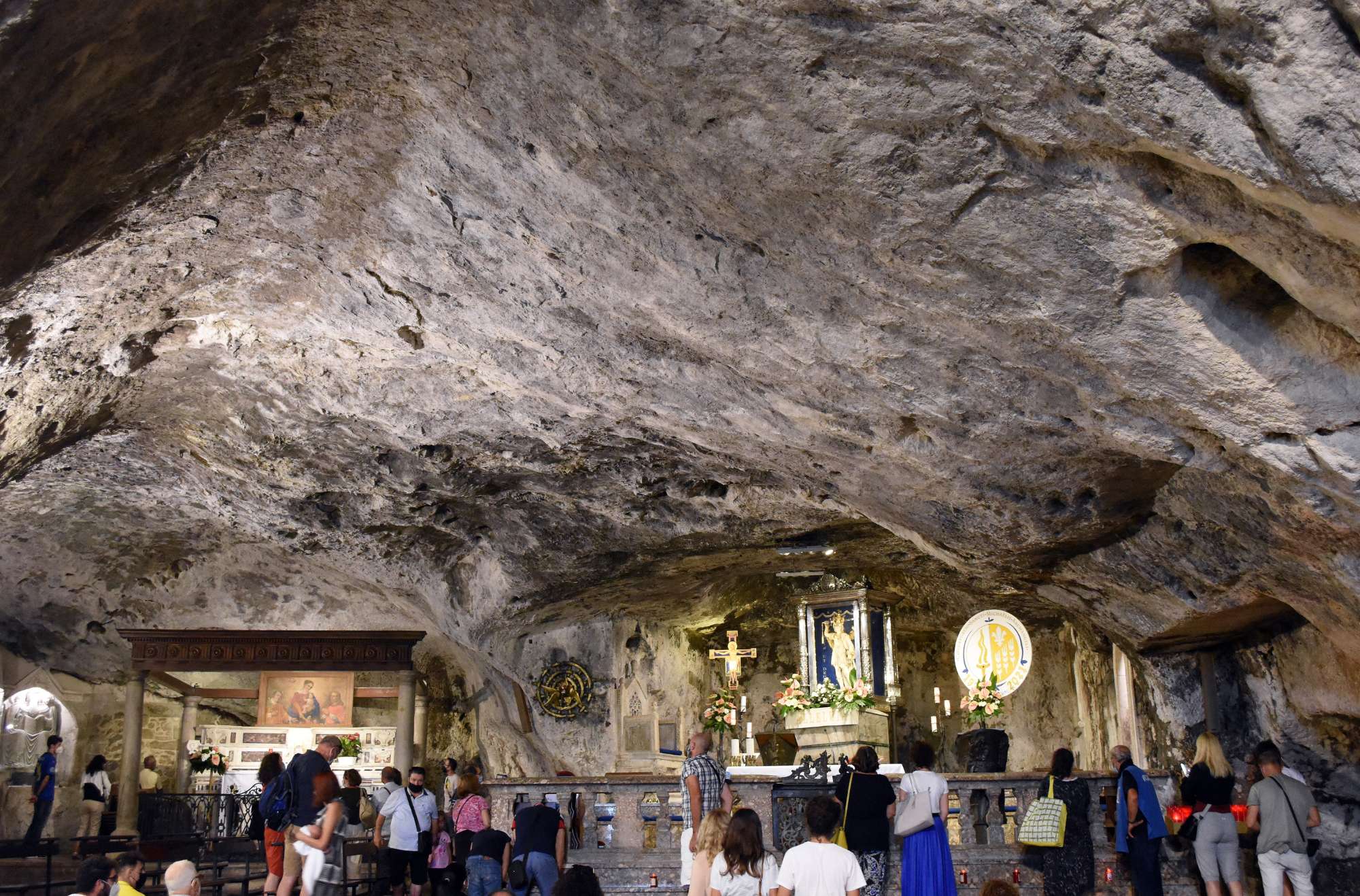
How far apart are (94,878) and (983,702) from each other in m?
8.37

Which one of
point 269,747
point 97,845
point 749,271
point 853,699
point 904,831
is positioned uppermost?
point 749,271

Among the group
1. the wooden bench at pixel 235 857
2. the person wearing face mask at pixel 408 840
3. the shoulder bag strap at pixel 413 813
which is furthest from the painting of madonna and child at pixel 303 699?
the shoulder bag strap at pixel 413 813

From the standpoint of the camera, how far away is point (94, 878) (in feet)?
15.7

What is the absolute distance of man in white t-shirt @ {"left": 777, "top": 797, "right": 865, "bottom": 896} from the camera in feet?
15.2

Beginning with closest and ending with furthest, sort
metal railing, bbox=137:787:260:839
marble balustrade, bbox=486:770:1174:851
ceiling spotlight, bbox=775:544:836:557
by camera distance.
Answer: marble balustrade, bbox=486:770:1174:851, ceiling spotlight, bbox=775:544:836:557, metal railing, bbox=137:787:260:839

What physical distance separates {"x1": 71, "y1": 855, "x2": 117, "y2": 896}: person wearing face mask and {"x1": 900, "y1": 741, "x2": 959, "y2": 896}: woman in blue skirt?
14.1 feet

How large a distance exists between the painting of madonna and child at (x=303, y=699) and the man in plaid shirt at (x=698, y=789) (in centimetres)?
890

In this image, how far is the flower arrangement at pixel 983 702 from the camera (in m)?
11.1

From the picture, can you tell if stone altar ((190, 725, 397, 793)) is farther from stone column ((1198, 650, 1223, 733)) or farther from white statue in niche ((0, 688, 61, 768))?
stone column ((1198, 650, 1223, 733))

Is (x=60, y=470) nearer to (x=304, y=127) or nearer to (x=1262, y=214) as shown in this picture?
(x=304, y=127)

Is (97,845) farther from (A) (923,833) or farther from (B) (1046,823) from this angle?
(B) (1046,823)

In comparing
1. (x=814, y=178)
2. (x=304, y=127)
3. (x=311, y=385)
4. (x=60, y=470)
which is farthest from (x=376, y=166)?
(x=60, y=470)

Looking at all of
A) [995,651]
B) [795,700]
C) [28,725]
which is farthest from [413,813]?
[28,725]

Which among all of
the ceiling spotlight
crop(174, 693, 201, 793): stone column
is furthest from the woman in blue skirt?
crop(174, 693, 201, 793): stone column
